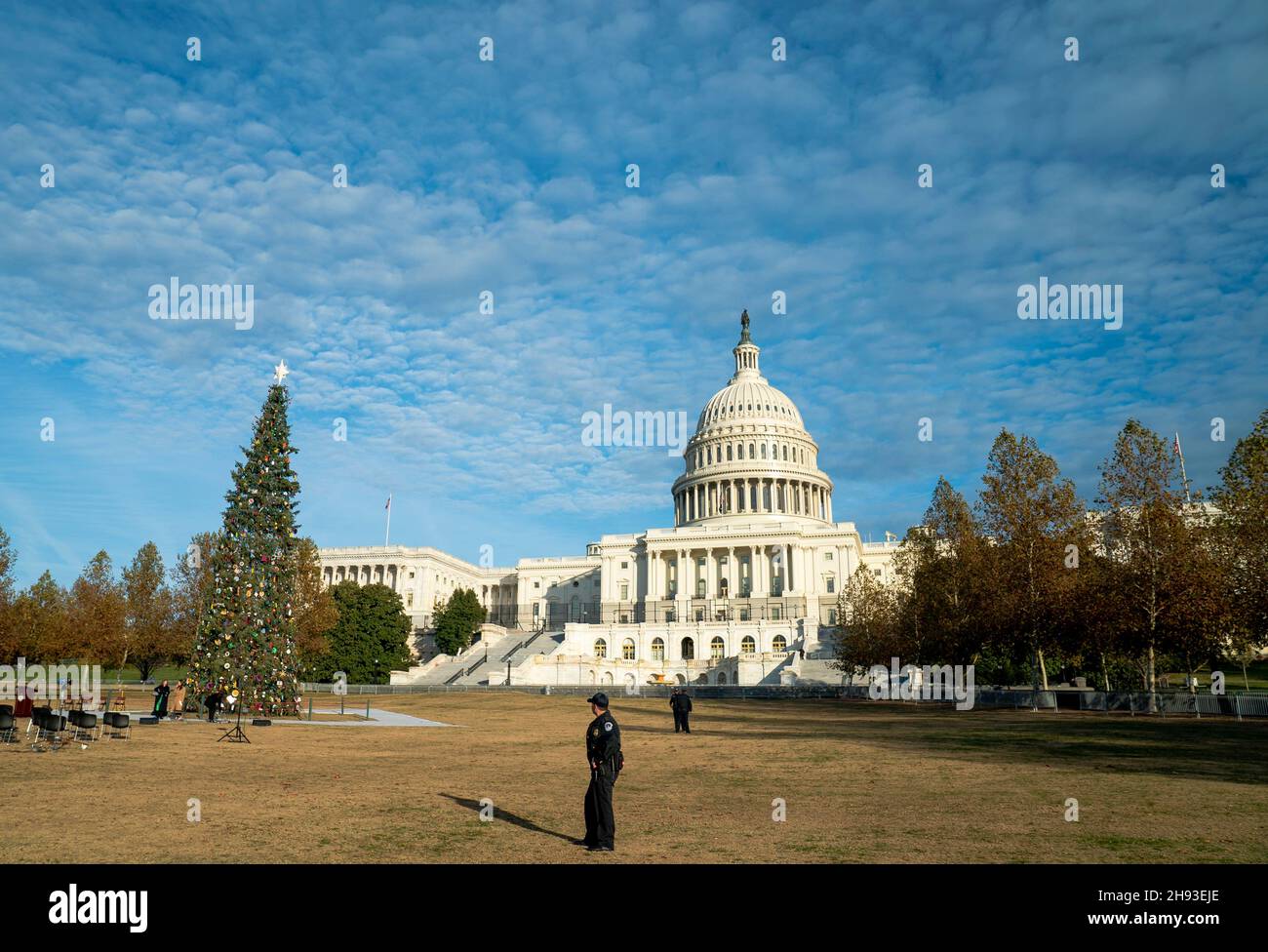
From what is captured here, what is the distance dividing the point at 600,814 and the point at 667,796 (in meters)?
5.87

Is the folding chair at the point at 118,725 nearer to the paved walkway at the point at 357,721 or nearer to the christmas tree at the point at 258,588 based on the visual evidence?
the paved walkway at the point at 357,721

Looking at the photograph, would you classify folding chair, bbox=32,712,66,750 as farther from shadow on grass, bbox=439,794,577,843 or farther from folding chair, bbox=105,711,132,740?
shadow on grass, bbox=439,794,577,843

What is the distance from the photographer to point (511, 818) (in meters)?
15.3

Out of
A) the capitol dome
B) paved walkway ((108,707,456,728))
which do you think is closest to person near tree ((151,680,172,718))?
paved walkway ((108,707,456,728))

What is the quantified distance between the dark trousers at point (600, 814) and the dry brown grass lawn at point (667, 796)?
1.02ft

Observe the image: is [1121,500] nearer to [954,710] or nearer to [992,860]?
[954,710]

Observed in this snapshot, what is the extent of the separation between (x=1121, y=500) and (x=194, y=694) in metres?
42.3

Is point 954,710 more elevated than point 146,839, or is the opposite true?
point 146,839

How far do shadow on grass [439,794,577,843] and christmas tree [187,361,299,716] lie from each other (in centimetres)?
2409

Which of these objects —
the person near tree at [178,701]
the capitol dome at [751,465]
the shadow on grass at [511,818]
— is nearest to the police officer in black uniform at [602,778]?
the shadow on grass at [511,818]

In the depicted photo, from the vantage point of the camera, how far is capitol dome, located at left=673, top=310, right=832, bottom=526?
134 m

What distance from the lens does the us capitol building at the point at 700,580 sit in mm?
90875
